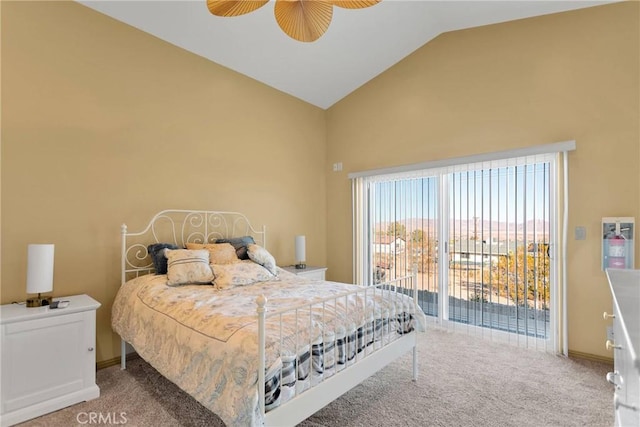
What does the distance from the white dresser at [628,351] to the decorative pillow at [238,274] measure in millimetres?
2405

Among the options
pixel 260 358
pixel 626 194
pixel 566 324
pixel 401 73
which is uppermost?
pixel 401 73

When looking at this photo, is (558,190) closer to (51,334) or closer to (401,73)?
(401,73)

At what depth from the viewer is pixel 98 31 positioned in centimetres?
286

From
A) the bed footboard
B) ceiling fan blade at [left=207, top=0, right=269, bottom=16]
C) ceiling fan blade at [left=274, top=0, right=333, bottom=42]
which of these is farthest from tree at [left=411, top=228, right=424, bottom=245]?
ceiling fan blade at [left=207, top=0, right=269, bottom=16]

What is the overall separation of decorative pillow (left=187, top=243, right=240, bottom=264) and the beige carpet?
3.51ft

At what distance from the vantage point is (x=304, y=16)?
6.73 feet

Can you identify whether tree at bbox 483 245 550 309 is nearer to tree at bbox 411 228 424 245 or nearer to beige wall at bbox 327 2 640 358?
beige wall at bbox 327 2 640 358

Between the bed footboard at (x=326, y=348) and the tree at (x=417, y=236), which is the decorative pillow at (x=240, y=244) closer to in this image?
the bed footboard at (x=326, y=348)

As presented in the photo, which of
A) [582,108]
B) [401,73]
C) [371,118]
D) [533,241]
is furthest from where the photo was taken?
[371,118]

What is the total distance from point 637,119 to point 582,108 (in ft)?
1.35

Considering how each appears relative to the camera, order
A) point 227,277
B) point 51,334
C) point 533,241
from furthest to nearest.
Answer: point 533,241
point 227,277
point 51,334

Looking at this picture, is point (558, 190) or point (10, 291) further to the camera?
point (558, 190)

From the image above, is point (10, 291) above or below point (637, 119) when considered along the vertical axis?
below

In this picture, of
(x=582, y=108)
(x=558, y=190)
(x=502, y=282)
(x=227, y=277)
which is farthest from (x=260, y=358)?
(x=582, y=108)
